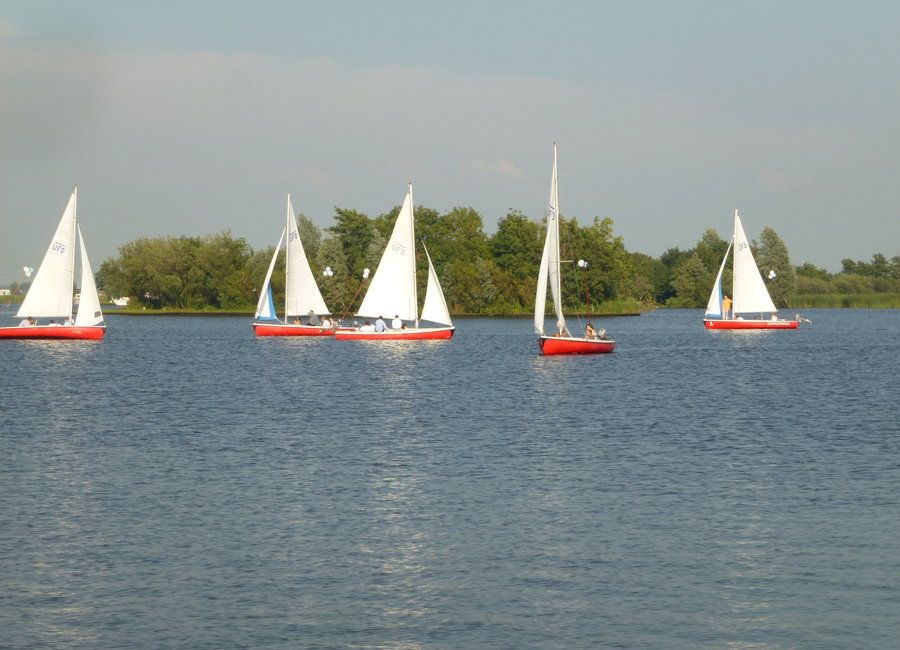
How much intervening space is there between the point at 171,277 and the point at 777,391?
460ft

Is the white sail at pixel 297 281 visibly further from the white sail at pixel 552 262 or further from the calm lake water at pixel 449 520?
the calm lake water at pixel 449 520

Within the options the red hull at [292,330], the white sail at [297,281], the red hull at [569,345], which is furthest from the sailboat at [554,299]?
the white sail at [297,281]

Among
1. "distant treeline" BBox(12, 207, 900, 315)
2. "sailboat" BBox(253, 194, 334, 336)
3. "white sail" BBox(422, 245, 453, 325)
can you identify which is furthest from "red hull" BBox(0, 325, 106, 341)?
"distant treeline" BBox(12, 207, 900, 315)

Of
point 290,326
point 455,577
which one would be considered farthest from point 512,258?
point 455,577

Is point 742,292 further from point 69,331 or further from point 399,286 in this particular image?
point 69,331

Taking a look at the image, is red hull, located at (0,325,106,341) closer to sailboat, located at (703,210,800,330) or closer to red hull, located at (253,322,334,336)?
red hull, located at (253,322,334,336)

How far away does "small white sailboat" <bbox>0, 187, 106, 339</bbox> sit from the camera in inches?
3406

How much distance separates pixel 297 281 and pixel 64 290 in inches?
805

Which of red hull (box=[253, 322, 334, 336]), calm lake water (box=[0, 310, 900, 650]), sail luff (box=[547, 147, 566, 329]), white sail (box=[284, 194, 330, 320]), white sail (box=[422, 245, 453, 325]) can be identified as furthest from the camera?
white sail (box=[284, 194, 330, 320])

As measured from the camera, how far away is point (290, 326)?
330 feet

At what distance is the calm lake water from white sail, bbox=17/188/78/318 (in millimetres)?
37761

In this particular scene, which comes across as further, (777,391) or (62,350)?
(62,350)

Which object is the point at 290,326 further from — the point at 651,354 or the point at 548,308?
the point at 548,308

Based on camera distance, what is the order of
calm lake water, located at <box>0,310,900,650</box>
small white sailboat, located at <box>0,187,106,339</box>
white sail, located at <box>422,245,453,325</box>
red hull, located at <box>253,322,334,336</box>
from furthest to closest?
red hull, located at <box>253,322,334,336</box> → white sail, located at <box>422,245,453,325</box> → small white sailboat, located at <box>0,187,106,339</box> → calm lake water, located at <box>0,310,900,650</box>
